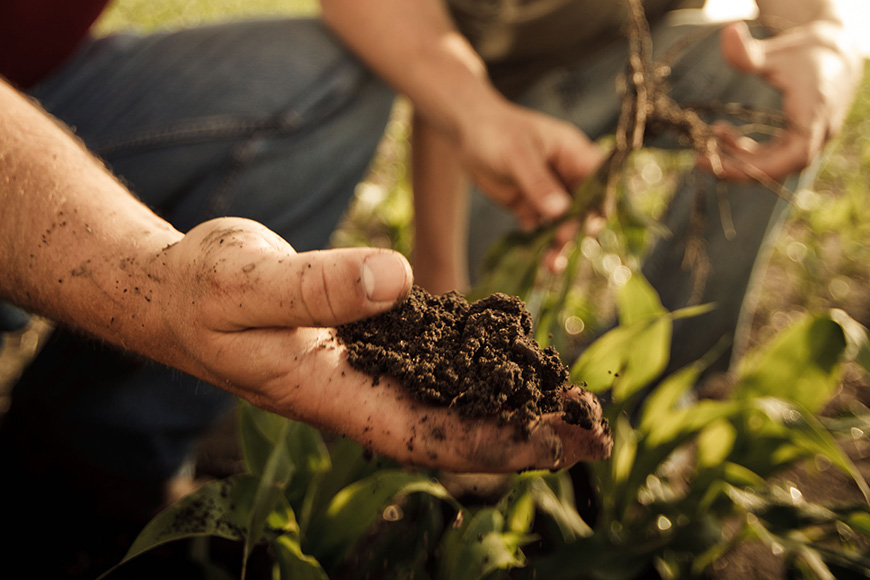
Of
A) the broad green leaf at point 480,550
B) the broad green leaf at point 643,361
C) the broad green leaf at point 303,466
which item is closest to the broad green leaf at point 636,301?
the broad green leaf at point 643,361

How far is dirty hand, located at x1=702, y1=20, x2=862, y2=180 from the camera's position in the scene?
123 cm

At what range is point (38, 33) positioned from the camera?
1.29m

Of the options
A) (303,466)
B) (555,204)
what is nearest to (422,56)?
(555,204)

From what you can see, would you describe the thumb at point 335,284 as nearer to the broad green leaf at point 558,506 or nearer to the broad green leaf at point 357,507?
the broad green leaf at point 357,507

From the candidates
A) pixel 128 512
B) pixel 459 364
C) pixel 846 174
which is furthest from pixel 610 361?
pixel 846 174

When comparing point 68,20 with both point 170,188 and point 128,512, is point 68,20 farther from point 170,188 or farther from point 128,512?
point 128,512

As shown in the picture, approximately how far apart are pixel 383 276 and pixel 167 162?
94 cm

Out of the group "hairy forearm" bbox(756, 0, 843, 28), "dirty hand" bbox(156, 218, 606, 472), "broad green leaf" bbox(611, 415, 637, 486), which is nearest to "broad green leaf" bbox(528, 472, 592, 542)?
"broad green leaf" bbox(611, 415, 637, 486)

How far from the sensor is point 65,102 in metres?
1.32

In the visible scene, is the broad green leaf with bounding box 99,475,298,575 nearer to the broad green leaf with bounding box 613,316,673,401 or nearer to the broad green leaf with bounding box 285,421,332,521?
the broad green leaf with bounding box 285,421,332,521

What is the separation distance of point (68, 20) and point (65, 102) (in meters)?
0.19

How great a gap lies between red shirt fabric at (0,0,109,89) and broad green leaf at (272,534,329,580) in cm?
126

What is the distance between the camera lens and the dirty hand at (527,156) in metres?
1.25

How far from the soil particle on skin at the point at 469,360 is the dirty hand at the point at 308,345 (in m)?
0.02
